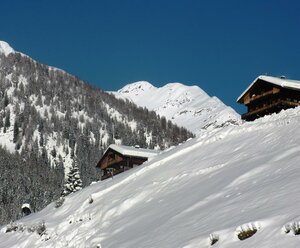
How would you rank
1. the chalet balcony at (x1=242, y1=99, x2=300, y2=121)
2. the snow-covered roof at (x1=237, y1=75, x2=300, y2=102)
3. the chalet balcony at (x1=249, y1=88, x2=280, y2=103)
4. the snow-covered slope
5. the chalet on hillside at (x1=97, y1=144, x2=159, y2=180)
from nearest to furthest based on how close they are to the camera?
the snow-covered slope < the snow-covered roof at (x1=237, y1=75, x2=300, y2=102) < the chalet balcony at (x1=242, y1=99, x2=300, y2=121) < the chalet balcony at (x1=249, y1=88, x2=280, y2=103) < the chalet on hillside at (x1=97, y1=144, x2=159, y2=180)

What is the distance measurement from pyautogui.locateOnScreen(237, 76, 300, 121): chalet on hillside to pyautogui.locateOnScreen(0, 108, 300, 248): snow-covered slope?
20456 millimetres

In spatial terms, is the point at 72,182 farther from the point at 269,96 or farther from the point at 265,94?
the point at 269,96

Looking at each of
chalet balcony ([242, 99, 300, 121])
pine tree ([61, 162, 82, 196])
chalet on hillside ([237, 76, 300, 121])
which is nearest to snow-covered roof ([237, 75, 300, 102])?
chalet on hillside ([237, 76, 300, 121])

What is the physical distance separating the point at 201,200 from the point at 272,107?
3694cm

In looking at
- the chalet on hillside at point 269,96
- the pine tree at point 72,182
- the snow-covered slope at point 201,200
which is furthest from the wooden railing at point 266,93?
the pine tree at point 72,182

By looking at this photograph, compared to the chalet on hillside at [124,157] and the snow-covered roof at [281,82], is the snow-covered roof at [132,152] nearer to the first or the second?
the chalet on hillside at [124,157]

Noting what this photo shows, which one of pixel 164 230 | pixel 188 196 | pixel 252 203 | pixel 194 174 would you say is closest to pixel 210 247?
pixel 252 203

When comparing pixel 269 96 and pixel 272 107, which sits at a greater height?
pixel 269 96

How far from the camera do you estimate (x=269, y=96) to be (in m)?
53.5

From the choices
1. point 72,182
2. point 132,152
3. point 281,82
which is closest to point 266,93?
point 281,82

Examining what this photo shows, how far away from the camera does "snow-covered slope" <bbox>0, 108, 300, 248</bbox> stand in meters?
11.6

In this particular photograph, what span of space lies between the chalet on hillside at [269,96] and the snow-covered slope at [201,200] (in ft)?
67.1

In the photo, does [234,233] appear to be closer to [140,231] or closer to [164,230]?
[164,230]

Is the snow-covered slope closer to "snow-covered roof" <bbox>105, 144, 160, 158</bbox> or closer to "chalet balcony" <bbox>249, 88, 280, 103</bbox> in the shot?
"chalet balcony" <bbox>249, 88, 280, 103</bbox>
